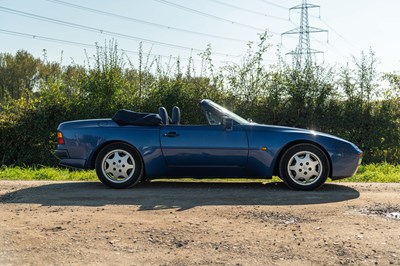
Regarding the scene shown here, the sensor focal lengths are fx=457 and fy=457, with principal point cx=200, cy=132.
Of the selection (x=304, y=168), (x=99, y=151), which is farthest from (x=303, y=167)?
(x=99, y=151)

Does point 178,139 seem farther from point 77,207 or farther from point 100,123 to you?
point 77,207

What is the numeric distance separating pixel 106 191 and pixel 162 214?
1913 mm

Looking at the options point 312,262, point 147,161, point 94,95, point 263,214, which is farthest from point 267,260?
point 94,95

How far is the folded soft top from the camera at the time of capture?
6809 millimetres

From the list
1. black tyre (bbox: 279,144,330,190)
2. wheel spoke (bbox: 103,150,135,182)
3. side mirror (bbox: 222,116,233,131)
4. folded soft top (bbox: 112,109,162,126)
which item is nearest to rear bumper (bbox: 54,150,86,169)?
wheel spoke (bbox: 103,150,135,182)

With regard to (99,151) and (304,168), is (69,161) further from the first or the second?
(304,168)

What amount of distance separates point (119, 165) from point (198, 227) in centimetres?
276

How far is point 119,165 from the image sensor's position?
6707mm

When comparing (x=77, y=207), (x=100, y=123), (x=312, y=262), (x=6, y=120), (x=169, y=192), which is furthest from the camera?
(x=6, y=120)

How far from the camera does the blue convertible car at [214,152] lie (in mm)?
6551

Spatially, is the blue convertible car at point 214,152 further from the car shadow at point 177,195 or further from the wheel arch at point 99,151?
the car shadow at point 177,195

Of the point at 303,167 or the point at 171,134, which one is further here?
the point at 171,134

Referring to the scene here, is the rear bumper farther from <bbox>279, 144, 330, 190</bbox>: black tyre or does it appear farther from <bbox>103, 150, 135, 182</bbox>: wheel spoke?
<bbox>279, 144, 330, 190</bbox>: black tyre

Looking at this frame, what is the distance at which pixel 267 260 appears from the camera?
3350mm
